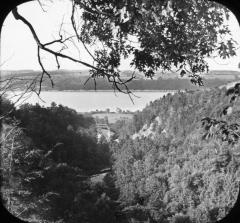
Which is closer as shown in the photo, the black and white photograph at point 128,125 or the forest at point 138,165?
the black and white photograph at point 128,125

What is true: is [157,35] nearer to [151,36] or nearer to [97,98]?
[151,36]

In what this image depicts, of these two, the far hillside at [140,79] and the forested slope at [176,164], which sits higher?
the far hillside at [140,79]

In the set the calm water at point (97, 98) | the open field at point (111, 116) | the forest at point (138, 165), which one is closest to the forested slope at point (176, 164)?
the forest at point (138, 165)

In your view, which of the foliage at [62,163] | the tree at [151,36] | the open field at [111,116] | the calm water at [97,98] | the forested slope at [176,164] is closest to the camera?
the tree at [151,36]

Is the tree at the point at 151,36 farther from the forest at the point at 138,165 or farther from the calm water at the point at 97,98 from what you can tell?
the forest at the point at 138,165

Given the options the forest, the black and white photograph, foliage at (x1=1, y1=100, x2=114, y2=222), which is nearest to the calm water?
the black and white photograph

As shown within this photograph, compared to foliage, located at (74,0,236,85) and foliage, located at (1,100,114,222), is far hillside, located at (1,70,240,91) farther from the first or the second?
foliage, located at (1,100,114,222)

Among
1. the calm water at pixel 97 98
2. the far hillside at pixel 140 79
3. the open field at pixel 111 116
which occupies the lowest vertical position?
the open field at pixel 111 116

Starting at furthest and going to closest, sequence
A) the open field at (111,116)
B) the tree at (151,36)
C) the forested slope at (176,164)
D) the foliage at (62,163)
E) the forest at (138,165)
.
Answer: the open field at (111,116)
the forested slope at (176,164)
the forest at (138,165)
the foliage at (62,163)
the tree at (151,36)
